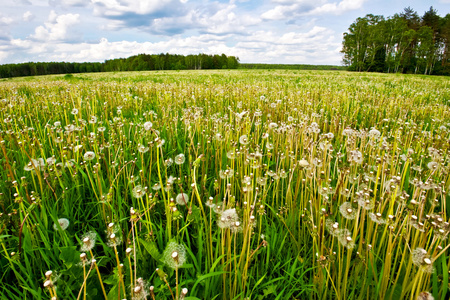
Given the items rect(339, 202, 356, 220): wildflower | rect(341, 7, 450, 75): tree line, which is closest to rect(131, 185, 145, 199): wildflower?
rect(339, 202, 356, 220): wildflower

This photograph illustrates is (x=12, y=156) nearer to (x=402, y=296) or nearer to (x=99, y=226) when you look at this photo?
(x=99, y=226)

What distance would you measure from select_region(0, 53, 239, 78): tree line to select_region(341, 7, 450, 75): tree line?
2027 inches

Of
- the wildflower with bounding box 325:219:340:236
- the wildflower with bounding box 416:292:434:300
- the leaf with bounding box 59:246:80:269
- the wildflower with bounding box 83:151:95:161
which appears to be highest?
the wildflower with bounding box 83:151:95:161

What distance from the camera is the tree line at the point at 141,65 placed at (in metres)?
94.6

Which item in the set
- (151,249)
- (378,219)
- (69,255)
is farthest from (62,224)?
(378,219)

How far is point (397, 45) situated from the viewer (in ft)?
204

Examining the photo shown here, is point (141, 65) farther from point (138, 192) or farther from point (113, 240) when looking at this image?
point (113, 240)

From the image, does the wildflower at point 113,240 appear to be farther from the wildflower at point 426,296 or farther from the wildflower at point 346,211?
the wildflower at point 426,296

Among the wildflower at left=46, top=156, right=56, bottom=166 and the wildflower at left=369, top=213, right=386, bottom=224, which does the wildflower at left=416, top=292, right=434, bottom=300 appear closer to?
the wildflower at left=369, top=213, right=386, bottom=224

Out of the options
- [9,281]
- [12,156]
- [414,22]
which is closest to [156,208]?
[9,281]

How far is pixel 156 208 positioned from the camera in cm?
225

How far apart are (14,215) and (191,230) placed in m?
1.31

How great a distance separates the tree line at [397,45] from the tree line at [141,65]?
2027 inches

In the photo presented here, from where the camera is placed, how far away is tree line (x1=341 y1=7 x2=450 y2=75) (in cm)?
5800
